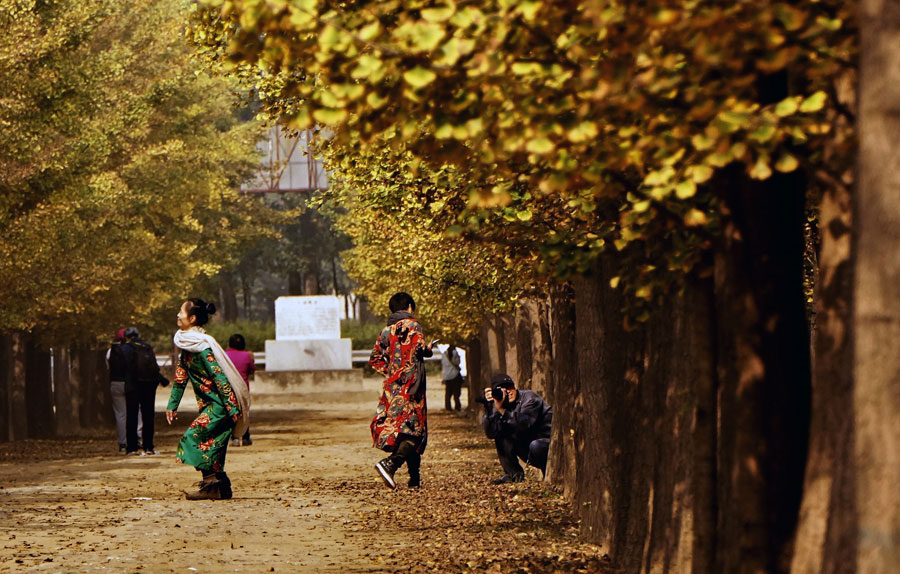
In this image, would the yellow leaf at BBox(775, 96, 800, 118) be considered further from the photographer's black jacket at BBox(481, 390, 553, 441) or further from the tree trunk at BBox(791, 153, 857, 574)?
the photographer's black jacket at BBox(481, 390, 553, 441)

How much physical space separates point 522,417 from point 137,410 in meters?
8.99

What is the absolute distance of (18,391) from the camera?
31.5m

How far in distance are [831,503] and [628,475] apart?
16.9 ft

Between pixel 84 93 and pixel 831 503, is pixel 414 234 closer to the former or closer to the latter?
pixel 84 93

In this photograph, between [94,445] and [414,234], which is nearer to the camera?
[414,234]

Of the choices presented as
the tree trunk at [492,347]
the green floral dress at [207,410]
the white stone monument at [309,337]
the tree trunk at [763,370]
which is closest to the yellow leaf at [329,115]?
the tree trunk at [763,370]

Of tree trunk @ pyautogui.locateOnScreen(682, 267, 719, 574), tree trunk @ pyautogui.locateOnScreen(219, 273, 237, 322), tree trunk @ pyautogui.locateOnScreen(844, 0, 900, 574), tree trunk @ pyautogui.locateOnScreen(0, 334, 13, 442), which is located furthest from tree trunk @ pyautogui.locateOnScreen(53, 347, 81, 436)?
tree trunk @ pyautogui.locateOnScreen(219, 273, 237, 322)

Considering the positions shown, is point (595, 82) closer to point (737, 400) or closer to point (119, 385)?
point (737, 400)

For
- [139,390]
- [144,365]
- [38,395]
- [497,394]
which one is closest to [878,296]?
[497,394]

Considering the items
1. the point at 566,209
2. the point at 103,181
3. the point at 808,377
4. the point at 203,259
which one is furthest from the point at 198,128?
the point at 808,377

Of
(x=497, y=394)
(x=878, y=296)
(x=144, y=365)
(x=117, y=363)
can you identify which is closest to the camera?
(x=878, y=296)

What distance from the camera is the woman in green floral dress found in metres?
15.1

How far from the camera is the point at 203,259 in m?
42.1

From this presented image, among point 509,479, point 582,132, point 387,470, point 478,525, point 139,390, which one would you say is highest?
point 582,132
